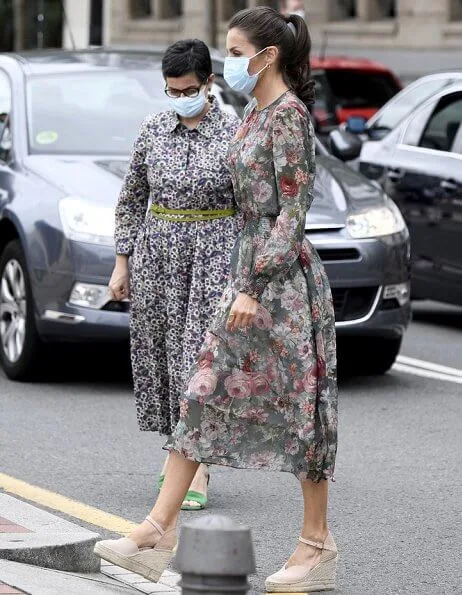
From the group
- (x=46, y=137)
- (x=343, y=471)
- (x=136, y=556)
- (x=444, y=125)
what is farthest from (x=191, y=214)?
(x=444, y=125)

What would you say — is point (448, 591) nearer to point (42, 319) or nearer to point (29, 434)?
point (29, 434)

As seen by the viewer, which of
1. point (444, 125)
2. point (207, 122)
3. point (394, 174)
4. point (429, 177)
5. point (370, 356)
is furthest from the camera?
point (394, 174)

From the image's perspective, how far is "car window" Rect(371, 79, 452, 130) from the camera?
41.6 ft

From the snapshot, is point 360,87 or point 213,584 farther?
point 360,87

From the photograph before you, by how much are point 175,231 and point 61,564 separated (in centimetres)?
144

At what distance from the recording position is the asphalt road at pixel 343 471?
6.09 meters

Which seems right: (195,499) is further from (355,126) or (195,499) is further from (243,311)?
(355,126)

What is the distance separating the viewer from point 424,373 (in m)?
10.3

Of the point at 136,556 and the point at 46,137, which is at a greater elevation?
the point at 136,556

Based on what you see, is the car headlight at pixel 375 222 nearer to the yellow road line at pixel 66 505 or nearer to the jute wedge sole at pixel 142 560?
the yellow road line at pixel 66 505

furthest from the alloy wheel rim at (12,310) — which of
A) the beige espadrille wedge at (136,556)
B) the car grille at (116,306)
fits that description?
the beige espadrille wedge at (136,556)

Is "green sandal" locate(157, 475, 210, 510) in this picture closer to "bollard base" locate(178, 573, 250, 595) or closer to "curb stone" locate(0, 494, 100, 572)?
"curb stone" locate(0, 494, 100, 572)

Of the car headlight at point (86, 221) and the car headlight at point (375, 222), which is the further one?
the car headlight at point (375, 222)

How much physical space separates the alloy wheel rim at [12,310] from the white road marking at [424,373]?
7.35ft
